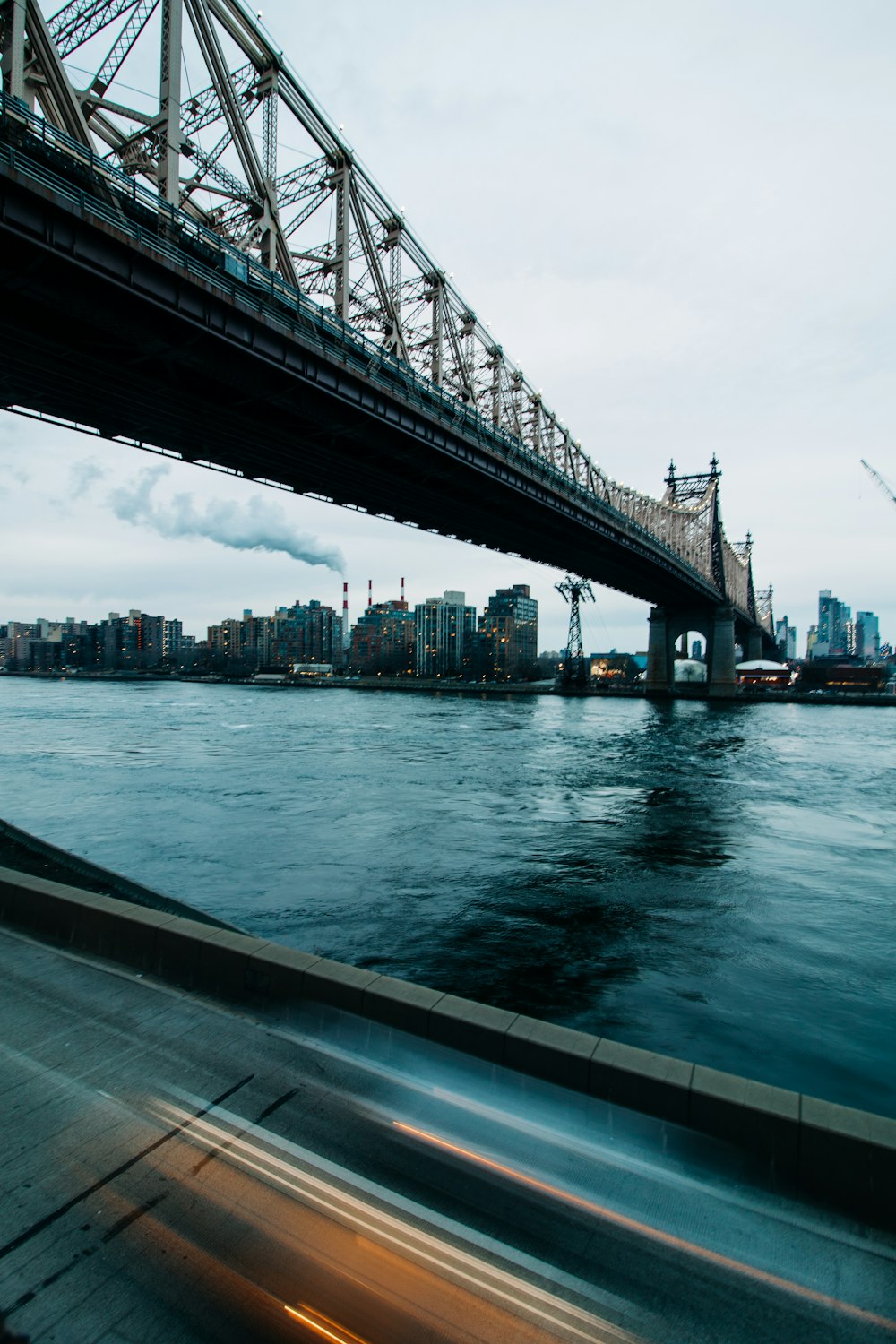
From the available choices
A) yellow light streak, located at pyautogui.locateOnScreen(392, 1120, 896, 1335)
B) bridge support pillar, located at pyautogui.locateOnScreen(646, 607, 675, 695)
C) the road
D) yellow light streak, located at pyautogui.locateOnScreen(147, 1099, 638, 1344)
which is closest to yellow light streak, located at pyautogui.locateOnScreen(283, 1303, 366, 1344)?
the road

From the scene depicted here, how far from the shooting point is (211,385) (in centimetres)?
2895

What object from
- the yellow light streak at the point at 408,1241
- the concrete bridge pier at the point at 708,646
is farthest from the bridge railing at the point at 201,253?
the concrete bridge pier at the point at 708,646

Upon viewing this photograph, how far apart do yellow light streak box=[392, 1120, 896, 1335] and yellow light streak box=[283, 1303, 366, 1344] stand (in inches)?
51.6

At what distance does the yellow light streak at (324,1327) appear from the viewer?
3258 millimetres

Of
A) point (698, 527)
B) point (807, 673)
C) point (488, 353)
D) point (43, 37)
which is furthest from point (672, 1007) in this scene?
point (807, 673)

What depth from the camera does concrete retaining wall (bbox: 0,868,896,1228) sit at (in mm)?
4102

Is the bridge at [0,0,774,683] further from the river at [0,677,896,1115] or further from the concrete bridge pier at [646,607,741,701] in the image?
the concrete bridge pier at [646,607,741,701]

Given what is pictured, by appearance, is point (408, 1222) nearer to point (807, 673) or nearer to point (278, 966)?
point (278, 966)

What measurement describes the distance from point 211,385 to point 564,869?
24517mm

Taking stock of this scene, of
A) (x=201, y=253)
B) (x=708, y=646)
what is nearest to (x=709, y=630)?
(x=708, y=646)

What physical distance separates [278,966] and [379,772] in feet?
82.0

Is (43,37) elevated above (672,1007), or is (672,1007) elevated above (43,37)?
(43,37)

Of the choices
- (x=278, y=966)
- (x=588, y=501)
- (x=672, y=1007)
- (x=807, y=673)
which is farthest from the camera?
(x=807, y=673)

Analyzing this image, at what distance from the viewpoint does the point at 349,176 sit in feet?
127
